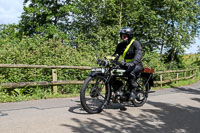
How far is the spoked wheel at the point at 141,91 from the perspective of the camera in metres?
6.58

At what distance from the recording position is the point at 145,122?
4.91 meters

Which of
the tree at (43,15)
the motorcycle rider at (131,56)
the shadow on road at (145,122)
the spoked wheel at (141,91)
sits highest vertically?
the tree at (43,15)

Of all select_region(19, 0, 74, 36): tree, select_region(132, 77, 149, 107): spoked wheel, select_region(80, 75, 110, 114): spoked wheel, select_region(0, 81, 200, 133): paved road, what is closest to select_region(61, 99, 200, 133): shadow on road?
select_region(0, 81, 200, 133): paved road

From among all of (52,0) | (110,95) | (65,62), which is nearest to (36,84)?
(65,62)

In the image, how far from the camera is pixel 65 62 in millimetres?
10156

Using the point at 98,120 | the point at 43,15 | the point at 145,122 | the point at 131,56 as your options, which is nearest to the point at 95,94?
the point at 98,120

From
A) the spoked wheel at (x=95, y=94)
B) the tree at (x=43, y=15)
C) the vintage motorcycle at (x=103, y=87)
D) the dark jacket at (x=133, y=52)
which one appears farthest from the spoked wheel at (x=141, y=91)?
the tree at (x=43, y=15)

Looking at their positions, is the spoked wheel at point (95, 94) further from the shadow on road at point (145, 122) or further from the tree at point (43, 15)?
the tree at point (43, 15)

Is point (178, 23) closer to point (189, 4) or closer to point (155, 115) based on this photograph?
point (189, 4)

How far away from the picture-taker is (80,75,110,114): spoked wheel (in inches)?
207

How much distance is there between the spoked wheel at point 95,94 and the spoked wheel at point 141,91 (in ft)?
3.89

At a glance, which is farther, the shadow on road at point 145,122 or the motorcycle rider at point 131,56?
the motorcycle rider at point 131,56

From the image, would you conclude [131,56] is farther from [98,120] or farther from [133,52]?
[98,120]

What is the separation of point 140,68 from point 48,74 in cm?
413
